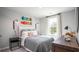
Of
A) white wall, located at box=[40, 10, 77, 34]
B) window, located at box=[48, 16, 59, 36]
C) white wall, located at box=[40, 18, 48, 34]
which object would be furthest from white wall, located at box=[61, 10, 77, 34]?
white wall, located at box=[40, 18, 48, 34]

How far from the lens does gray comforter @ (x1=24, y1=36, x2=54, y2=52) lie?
0.87 metres

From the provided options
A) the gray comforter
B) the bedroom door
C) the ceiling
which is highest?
the ceiling

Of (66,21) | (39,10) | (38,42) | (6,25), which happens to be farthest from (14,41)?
(66,21)

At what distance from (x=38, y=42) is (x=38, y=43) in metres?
0.02

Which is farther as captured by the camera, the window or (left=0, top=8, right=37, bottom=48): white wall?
the window

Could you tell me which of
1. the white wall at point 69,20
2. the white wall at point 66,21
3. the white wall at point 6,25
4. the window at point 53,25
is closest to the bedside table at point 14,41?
the white wall at point 6,25

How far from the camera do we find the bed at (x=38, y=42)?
843 mm

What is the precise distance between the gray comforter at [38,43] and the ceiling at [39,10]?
1.12ft

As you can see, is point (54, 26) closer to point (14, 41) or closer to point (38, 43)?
point (38, 43)

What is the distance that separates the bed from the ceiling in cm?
33

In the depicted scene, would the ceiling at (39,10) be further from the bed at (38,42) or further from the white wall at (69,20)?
the bed at (38,42)

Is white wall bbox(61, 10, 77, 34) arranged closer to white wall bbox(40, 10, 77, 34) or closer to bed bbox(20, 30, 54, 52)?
white wall bbox(40, 10, 77, 34)

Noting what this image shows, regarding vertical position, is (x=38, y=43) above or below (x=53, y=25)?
below

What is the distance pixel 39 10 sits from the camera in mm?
696
